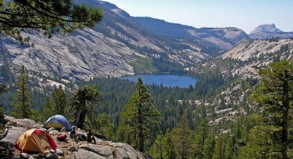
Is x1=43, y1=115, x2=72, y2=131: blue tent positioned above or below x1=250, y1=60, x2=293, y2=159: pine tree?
below

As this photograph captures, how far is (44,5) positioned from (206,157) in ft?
192

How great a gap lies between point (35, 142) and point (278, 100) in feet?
61.7

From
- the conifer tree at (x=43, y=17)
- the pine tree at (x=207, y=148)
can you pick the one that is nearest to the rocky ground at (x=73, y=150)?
the conifer tree at (x=43, y=17)

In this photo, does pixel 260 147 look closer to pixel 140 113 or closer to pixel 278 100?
pixel 278 100

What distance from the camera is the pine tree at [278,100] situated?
20.2 m

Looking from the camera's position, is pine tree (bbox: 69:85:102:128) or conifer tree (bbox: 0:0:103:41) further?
pine tree (bbox: 69:85:102:128)

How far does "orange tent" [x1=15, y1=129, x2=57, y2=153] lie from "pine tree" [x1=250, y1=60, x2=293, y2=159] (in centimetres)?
1665

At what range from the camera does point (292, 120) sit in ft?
68.4

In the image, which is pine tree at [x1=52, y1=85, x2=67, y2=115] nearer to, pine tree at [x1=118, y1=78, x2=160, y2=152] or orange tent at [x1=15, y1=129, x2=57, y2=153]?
pine tree at [x1=118, y1=78, x2=160, y2=152]

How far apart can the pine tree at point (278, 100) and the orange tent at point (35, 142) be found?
16.6 metres

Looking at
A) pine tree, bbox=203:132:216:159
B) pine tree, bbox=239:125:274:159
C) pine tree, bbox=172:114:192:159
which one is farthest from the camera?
pine tree, bbox=172:114:192:159

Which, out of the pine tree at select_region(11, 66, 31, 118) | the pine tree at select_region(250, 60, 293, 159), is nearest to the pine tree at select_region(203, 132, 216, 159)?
the pine tree at select_region(11, 66, 31, 118)

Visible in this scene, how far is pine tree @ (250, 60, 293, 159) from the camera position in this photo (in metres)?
20.2

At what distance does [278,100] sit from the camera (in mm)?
20297
